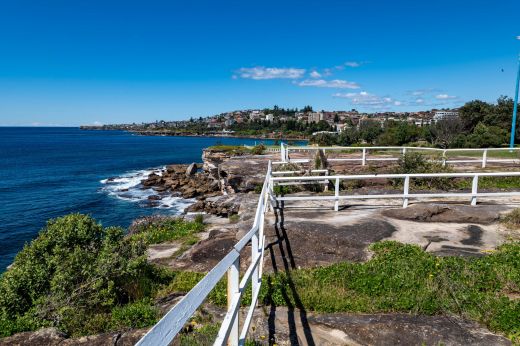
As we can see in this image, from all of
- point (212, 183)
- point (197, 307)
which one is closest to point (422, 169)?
point (197, 307)

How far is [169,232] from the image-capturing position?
12.3 meters

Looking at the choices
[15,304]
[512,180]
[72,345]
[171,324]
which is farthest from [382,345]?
[512,180]

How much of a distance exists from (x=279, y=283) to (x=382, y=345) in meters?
2.00

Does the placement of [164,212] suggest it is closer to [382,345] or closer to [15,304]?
[15,304]

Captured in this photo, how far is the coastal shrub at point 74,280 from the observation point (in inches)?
236

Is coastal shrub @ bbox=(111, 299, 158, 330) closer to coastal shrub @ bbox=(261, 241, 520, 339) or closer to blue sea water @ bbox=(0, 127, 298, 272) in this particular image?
coastal shrub @ bbox=(261, 241, 520, 339)

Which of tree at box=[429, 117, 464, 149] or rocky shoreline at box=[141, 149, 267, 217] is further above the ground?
tree at box=[429, 117, 464, 149]

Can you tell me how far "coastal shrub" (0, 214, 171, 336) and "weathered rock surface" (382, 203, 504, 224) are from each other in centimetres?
640

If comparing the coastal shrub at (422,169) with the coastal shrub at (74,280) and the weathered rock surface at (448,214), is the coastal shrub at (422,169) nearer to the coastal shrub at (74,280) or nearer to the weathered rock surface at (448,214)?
the weathered rock surface at (448,214)

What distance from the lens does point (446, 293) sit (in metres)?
5.73

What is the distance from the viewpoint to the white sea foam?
1270 inches

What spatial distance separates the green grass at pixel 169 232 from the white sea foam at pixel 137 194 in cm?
1553

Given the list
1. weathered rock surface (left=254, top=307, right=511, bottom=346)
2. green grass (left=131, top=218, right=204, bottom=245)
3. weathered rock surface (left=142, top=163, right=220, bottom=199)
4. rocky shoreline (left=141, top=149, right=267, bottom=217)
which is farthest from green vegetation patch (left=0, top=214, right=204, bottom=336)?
weathered rock surface (left=142, top=163, right=220, bottom=199)

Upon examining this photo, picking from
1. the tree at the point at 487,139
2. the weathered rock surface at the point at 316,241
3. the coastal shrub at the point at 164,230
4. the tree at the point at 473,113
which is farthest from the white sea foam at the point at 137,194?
the tree at the point at 473,113
